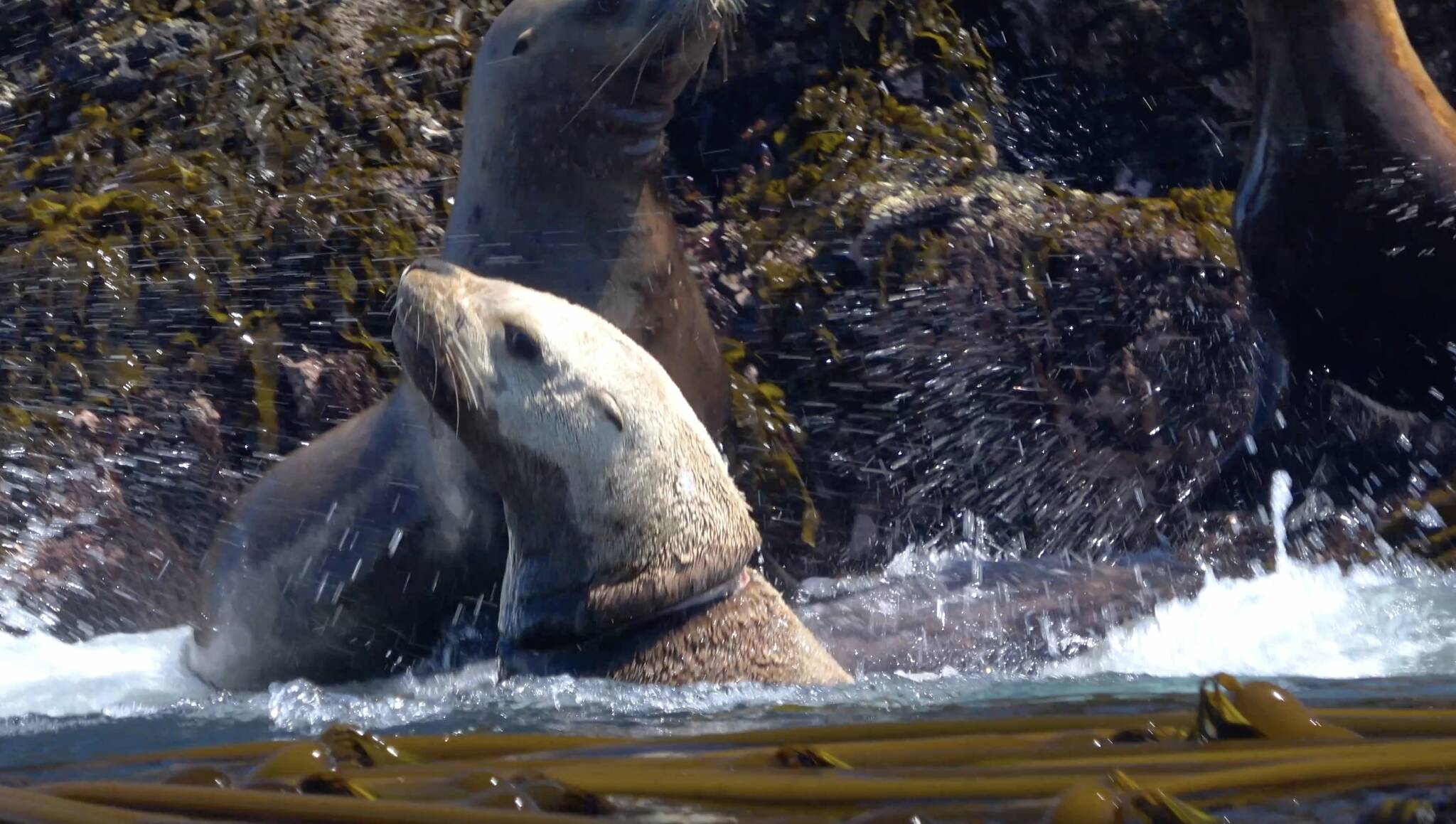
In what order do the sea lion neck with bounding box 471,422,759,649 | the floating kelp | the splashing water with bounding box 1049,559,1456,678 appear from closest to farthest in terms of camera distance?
the floating kelp < the sea lion neck with bounding box 471,422,759,649 < the splashing water with bounding box 1049,559,1456,678

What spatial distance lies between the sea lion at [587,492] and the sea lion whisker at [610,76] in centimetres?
111

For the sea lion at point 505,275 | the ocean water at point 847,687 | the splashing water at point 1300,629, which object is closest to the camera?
the ocean water at point 847,687

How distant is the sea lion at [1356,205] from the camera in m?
4.26

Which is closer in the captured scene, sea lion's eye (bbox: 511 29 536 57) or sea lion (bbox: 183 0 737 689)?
sea lion (bbox: 183 0 737 689)

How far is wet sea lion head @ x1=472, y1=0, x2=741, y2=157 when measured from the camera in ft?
14.0

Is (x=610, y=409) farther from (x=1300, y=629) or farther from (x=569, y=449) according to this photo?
(x=1300, y=629)

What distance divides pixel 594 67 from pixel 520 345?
4.23 feet

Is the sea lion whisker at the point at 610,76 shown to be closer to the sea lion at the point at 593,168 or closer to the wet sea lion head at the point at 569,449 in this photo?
the sea lion at the point at 593,168

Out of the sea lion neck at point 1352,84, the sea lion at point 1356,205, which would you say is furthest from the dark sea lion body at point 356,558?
the sea lion neck at point 1352,84

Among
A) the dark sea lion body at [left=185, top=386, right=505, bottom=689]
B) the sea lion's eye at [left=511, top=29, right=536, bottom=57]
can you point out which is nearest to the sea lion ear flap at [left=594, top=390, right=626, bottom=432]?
the dark sea lion body at [left=185, top=386, right=505, bottom=689]

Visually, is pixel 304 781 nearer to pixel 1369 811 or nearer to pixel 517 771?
pixel 517 771

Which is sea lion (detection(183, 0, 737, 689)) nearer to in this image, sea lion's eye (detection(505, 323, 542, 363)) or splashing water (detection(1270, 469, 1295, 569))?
sea lion's eye (detection(505, 323, 542, 363))

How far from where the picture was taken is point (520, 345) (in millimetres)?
3271

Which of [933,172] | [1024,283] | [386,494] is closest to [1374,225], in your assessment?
[1024,283]
